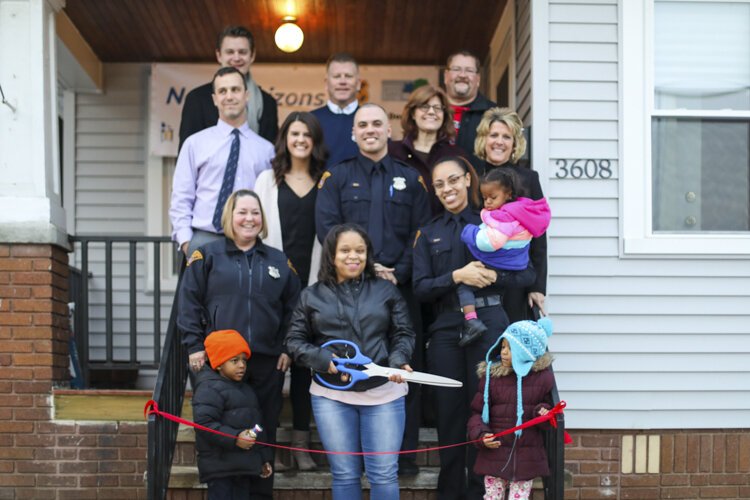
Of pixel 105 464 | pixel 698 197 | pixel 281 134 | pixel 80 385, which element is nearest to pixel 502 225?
pixel 281 134

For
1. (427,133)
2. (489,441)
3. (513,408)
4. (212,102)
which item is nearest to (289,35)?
(212,102)

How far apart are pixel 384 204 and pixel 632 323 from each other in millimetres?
1955

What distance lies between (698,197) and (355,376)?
298 centimetres

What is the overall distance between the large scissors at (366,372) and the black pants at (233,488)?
2.34ft

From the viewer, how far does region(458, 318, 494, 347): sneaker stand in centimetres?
458

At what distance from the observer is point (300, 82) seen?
28.6 ft

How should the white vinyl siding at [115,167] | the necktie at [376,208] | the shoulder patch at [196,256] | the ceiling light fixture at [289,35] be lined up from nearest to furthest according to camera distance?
the shoulder patch at [196,256] < the necktie at [376,208] < the ceiling light fixture at [289,35] < the white vinyl siding at [115,167]

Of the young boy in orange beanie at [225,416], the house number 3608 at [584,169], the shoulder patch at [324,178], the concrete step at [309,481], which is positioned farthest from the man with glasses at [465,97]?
the young boy in orange beanie at [225,416]

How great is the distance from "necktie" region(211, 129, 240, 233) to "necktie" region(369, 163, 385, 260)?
88 centimetres

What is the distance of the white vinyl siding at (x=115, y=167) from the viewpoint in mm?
8484

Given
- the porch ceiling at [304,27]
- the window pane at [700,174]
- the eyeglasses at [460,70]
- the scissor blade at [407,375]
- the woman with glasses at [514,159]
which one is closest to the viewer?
the scissor blade at [407,375]

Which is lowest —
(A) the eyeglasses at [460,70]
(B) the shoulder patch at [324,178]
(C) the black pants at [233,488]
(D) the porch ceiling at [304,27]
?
(C) the black pants at [233,488]

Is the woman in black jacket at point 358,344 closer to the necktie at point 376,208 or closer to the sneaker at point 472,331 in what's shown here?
the sneaker at point 472,331

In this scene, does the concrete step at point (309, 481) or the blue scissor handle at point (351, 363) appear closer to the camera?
the blue scissor handle at point (351, 363)
